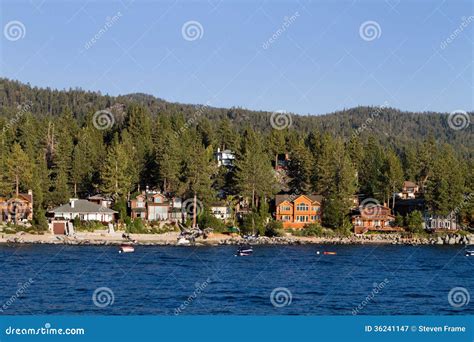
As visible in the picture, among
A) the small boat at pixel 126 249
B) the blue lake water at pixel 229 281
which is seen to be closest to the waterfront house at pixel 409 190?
the blue lake water at pixel 229 281

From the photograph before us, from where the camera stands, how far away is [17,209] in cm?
6250

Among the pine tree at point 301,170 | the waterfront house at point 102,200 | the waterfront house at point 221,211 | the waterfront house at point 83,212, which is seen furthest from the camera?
the pine tree at point 301,170

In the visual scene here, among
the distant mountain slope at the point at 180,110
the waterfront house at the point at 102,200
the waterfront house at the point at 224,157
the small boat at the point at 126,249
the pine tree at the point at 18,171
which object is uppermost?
the distant mountain slope at the point at 180,110

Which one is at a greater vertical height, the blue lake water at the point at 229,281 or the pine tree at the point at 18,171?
the pine tree at the point at 18,171

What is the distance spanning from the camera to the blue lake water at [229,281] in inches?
1189

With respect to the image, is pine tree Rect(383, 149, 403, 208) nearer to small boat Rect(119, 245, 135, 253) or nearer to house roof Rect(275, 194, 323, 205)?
house roof Rect(275, 194, 323, 205)

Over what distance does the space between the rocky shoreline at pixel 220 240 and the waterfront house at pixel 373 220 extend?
204 cm

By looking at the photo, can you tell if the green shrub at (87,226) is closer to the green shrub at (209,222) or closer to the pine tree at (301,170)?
the green shrub at (209,222)

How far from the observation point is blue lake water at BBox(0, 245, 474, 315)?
30203 mm

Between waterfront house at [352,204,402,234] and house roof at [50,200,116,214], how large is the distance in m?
21.4

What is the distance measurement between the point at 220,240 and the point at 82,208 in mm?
12720

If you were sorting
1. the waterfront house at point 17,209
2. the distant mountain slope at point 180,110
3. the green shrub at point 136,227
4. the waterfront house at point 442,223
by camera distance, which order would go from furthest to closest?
the distant mountain slope at point 180,110
the waterfront house at point 442,223
the waterfront house at point 17,209
the green shrub at point 136,227

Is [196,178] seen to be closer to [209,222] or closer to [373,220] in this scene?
[209,222]

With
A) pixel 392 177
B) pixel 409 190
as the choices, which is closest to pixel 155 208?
pixel 392 177
